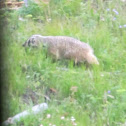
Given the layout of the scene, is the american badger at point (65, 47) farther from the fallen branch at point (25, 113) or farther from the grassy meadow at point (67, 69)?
the fallen branch at point (25, 113)

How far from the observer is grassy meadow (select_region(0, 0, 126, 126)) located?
15.7ft

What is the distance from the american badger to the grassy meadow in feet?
0.40

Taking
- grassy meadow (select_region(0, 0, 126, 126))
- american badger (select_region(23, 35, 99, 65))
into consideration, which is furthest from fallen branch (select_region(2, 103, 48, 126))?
american badger (select_region(23, 35, 99, 65))

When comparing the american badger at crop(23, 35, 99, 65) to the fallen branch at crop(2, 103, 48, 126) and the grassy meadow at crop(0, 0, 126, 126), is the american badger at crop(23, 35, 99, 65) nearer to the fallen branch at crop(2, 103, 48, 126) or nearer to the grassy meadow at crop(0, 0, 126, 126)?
the grassy meadow at crop(0, 0, 126, 126)

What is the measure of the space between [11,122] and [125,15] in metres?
3.36

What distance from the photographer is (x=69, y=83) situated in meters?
5.29

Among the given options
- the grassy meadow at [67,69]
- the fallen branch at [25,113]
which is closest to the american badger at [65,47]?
the grassy meadow at [67,69]

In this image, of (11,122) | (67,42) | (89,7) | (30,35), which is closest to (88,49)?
(67,42)

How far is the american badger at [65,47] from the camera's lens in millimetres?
6129

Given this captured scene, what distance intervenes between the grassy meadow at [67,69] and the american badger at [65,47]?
123 millimetres

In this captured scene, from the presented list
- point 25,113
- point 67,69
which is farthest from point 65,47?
point 25,113

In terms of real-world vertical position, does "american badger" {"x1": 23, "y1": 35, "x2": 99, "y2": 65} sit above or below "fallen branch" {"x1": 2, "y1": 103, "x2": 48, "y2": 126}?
above

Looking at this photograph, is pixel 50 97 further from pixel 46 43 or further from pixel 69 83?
pixel 46 43

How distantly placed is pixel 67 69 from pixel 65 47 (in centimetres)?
61
